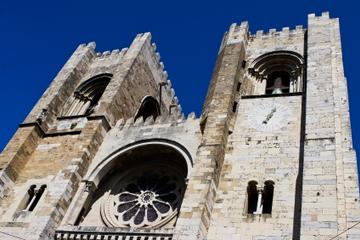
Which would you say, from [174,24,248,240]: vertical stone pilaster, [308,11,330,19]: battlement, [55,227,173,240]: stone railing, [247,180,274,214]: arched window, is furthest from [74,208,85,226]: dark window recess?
[308,11,330,19]: battlement

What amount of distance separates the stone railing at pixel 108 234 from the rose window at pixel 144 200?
1.08 metres

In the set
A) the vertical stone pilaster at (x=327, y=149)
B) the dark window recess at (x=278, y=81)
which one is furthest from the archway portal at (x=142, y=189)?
the dark window recess at (x=278, y=81)

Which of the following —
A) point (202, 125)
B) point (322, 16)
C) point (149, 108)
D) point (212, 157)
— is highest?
point (322, 16)

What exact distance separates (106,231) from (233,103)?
486 cm

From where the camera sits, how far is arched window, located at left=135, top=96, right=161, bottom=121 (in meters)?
17.5

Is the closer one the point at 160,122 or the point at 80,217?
the point at 80,217

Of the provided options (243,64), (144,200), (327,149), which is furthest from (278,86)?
(144,200)

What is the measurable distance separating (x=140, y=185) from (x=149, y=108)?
20.3 feet

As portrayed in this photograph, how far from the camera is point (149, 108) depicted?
1831 cm

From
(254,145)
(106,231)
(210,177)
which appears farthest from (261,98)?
(106,231)

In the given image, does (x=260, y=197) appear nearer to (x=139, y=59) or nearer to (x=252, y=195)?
(x=252, y=195)

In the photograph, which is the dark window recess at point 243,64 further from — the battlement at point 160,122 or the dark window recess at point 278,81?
the battlement at point 160,122

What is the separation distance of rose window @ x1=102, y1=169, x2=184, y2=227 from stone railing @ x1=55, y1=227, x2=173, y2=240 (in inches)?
42.6

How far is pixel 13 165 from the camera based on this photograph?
12375 millimetres
